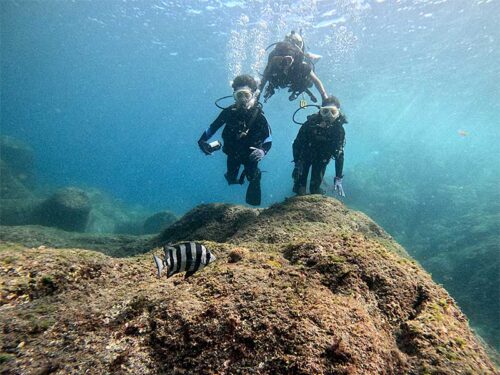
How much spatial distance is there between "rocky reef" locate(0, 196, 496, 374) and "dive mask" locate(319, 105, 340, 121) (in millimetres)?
4462

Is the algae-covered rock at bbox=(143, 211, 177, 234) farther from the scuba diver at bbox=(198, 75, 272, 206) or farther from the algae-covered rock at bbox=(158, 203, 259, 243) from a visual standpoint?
the algae-covered rock at bbox=(158, 203, 259, 243)

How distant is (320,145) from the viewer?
298 inches

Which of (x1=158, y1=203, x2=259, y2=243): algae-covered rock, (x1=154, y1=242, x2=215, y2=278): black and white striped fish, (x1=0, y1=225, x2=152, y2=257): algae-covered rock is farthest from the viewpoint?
(x1=0, y1=225, x2=152, y2=257): algae-covered rock

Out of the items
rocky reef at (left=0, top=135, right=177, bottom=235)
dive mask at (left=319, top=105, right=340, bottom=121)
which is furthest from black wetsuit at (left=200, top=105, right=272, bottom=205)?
rocky reef at (left=0, top=135, right=177, bottom=235)

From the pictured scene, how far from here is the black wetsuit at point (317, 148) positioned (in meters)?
7.28

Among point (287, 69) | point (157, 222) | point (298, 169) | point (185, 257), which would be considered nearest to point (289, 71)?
point (287, 69)

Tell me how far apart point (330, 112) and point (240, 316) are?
5.95 meters

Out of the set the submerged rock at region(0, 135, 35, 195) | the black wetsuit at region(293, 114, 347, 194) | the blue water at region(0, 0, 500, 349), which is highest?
the blue water at region(0, 0, 500, 349)

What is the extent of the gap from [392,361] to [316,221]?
114 inches

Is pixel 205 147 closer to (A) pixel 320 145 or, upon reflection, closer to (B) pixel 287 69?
(A) pixel 320 145

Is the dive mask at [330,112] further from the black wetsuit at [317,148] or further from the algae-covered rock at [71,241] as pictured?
the algae-covered rock at [71,241]

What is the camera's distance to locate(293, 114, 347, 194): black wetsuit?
23.9ft

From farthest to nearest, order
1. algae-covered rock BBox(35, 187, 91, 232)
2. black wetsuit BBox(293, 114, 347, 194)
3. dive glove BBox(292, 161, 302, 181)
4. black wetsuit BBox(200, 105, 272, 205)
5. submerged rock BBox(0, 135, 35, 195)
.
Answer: submerged rock BBox(0, 135, 35, 195) < algae-covered rock BBox(35, 187, 91, 232) < dive glove BBox(292, 161, 302, 181) < black wetsuit BBox(200, 105, 272, 205) < black wetsuit BBox(293, 114, 347, 194)

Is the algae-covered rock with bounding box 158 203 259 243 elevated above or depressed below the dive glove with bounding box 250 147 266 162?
Answer: below
